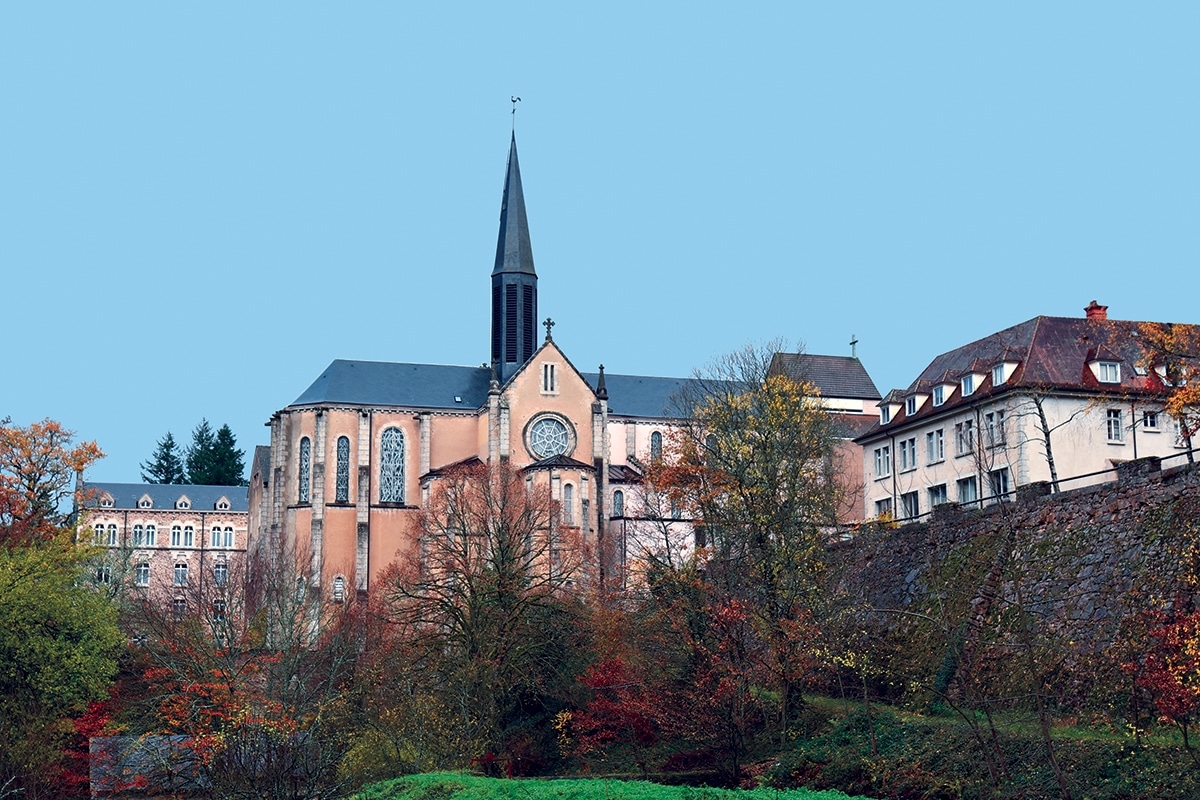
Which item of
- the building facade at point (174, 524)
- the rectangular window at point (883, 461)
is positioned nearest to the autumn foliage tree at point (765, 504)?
the rectangular window at point (883, 461)

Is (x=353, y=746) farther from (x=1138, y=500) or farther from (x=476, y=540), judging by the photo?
(x=1138, y=500)

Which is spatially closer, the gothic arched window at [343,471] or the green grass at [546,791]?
the green grass at [546,791]

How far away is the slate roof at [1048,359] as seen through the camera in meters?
52.2

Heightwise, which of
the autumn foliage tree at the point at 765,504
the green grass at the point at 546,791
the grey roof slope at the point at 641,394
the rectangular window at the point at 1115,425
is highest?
the grey roof slope at the point at 641,394

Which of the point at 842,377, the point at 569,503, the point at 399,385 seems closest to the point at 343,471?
the point at 399,385

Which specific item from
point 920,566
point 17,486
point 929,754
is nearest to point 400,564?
point 17,486

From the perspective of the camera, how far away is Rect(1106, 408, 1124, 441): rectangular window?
169ft

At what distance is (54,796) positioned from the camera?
40344mm

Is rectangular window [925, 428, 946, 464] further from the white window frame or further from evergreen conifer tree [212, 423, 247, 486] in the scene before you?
evergreen conifer tree [212, 423, 247, 486]

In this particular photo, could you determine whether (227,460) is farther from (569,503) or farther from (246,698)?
(246,698)

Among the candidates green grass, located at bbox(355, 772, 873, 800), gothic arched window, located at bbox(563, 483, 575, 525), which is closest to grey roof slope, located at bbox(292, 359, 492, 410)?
gothic arched window, located at bbox(563, 483, 575, 525)

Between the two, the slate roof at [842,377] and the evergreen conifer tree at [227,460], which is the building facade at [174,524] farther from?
the slate roof at [842,377]

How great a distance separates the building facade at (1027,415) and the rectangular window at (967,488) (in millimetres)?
52

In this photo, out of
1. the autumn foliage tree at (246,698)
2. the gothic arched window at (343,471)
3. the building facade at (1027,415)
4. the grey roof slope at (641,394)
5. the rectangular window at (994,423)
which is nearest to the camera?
the autumn foliage tree at (246,698)
